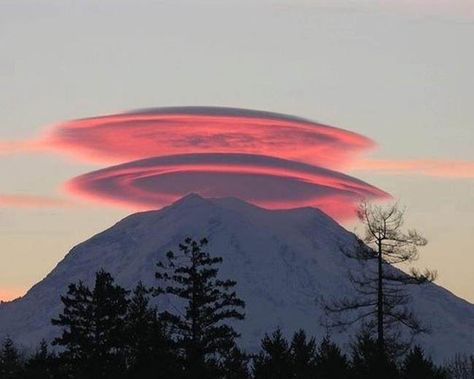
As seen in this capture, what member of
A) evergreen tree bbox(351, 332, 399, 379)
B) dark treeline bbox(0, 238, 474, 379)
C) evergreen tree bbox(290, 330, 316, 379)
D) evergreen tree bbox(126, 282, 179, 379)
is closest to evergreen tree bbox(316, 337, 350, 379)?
dark treeline bbox(0, 238, 474, 379)

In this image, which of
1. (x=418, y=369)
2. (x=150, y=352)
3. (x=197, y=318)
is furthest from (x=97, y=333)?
(x=418, y=369)

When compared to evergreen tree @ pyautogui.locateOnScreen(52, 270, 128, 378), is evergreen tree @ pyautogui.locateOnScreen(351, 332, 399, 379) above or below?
below

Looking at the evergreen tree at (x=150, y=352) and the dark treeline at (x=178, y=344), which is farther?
the dark treeline at (x=178, y=344)

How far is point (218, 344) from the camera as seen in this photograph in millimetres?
81000

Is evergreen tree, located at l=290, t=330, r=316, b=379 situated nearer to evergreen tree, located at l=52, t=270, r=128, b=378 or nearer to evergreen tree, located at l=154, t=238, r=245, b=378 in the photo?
evergreen tree, located at l=154, t=238, r=245, b=378

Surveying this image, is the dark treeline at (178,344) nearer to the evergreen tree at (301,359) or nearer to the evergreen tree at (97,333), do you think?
the evergreen tree at (97,333)

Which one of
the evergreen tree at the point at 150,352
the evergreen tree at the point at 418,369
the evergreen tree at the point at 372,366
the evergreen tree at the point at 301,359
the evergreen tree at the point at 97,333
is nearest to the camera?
the evergreen tree at the point at 372,366

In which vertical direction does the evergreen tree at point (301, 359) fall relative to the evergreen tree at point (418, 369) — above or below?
above

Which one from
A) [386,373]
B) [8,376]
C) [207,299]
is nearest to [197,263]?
[207,299]

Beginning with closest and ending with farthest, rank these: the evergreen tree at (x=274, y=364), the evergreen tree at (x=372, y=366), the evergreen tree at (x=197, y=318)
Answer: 1. the evergreen tree at (x=372, y=366)
2. the evergreen tree at (x=197, y=318)
3. the evergreen tree at (x=274, y=364)

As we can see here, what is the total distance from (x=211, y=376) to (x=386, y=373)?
35.0 feet

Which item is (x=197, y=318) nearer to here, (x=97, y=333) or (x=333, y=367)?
(x=97, y=333)

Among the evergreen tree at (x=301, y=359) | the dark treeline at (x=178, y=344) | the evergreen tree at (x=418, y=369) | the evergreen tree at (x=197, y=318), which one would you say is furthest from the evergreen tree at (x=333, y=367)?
the evergreen tree at (x=197, y=318)

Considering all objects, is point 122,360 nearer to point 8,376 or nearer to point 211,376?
point 211,376
